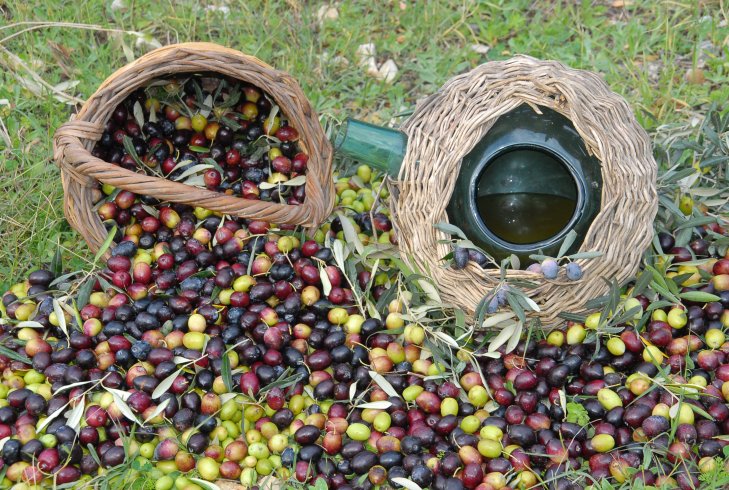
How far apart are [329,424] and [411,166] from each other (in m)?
0.87

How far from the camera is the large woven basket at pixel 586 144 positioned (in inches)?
99.8

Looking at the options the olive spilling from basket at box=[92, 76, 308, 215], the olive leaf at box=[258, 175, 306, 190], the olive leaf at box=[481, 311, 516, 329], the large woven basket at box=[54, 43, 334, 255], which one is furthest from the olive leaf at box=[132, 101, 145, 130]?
the olive leaf at box=[481, 311, 516, 329]

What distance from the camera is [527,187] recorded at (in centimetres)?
258

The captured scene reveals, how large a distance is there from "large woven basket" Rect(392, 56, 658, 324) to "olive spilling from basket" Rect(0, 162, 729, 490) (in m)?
0.18

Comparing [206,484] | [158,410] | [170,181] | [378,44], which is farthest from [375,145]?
[378,44]

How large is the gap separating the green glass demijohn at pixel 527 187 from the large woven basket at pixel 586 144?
0.06 metres

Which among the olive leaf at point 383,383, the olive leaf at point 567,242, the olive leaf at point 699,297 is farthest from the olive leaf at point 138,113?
the olive leaf at point 699,297

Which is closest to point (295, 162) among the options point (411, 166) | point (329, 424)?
point (411, 166)

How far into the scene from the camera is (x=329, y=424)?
2.54m

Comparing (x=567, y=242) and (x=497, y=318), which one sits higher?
(x=567, y=242)

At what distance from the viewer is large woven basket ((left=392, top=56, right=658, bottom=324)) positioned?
99.8 inches

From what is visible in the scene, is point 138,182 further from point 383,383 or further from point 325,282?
point 383,383

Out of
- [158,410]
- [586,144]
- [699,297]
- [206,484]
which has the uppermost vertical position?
[586,144]

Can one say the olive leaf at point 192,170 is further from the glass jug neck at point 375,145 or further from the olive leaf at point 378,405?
the olive leaf at point 378,405
